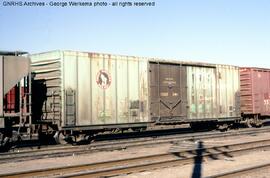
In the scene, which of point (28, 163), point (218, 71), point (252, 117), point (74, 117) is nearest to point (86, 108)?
point (74, 117)

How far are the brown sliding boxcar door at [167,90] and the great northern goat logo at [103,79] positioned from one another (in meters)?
2.51

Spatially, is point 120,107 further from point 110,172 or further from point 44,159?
point 110,172

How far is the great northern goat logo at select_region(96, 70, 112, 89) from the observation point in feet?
54.5

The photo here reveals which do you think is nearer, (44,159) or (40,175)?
(40,175)

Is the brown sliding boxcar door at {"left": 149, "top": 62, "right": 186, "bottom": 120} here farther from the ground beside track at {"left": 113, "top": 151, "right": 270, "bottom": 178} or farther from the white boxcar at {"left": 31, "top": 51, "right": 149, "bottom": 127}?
the ground beside track at {"left": 113, "top": 151, "right": 270, "bottom": 178}

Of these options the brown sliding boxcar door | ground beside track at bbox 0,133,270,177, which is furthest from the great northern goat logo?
ground beside track at bbox 0,133,270,177

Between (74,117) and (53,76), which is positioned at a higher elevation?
(53,76)

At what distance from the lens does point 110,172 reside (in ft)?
31.9

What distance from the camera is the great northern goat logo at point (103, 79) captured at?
16.6m

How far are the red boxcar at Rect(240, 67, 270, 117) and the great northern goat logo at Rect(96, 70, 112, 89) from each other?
36.1ft

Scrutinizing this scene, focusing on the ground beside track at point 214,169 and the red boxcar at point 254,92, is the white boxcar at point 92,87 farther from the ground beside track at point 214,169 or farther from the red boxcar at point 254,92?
the red boxcar at point 254,92

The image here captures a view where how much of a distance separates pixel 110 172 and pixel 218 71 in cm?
1384

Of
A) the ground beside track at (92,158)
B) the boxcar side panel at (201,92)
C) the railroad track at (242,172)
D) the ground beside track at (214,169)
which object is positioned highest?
the boxcar side panel at (201,92)

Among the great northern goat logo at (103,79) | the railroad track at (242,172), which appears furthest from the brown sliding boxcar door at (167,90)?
the railroad track at (242,172)
